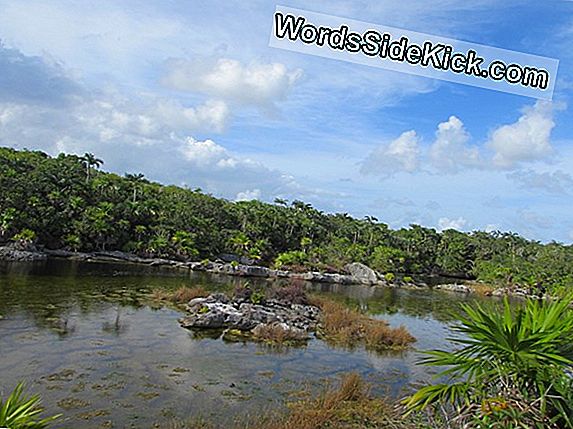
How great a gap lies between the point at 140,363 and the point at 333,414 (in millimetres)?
6115

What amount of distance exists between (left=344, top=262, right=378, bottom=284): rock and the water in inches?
987

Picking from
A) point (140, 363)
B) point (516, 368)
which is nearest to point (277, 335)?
point (140, 363)

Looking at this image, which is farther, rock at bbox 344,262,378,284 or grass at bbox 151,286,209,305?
rock at bbox 344,262,378,284

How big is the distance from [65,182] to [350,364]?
4036cm

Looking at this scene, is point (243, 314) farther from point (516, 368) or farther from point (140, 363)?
point (516, 368)

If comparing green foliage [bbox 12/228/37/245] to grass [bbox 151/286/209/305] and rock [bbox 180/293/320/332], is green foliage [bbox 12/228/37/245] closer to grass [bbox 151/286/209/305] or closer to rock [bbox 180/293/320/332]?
grass [bbox 151/286/209/305]

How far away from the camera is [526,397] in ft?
13.2

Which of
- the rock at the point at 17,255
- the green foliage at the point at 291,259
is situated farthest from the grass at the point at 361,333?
the green foliage at the point at 291,259

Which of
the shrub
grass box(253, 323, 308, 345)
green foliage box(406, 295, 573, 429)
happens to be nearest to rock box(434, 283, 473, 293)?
the shrub

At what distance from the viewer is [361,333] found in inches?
805

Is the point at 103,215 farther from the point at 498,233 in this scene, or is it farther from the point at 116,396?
the point at 498,233

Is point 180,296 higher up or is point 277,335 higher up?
point 277,335

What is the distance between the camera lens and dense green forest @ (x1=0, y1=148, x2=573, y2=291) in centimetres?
4375

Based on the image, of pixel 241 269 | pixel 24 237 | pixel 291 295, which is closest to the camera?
pixel 291 295
